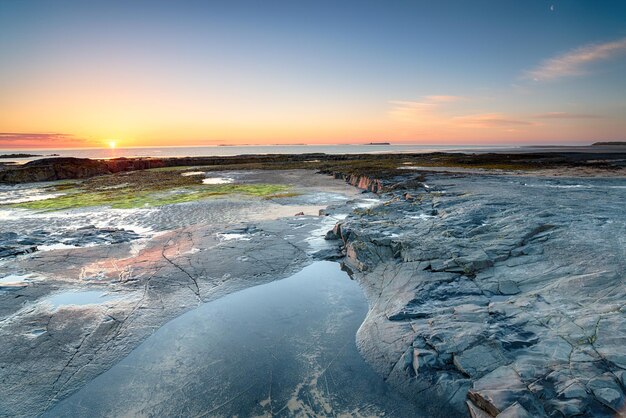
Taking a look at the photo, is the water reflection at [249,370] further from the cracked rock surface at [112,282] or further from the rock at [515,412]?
the rock at [515,412]

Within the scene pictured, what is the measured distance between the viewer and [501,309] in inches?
281

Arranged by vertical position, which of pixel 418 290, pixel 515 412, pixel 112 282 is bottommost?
pixel 112 282

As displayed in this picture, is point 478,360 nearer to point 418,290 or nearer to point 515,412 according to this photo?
point 515,412

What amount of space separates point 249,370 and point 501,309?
17.7 ft

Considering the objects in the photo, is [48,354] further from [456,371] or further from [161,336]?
[456,371]

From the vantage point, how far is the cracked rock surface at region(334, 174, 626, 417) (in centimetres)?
500

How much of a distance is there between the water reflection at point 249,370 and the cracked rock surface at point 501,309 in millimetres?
630

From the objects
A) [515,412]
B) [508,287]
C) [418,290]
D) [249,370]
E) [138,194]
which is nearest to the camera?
[515,412]

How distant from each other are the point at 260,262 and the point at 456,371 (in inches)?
306

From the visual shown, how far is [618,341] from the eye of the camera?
5309 mm

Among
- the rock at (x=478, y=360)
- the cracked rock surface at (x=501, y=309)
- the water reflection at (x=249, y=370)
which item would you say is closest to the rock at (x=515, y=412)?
the cracked rock surface at (x=501, y=309)

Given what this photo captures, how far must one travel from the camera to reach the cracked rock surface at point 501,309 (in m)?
5.00

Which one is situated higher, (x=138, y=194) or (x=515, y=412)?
(x=515, y=412)

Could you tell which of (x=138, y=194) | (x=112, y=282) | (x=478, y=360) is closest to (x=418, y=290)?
(x=478, y=360)
